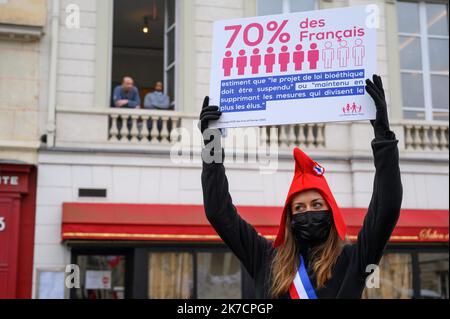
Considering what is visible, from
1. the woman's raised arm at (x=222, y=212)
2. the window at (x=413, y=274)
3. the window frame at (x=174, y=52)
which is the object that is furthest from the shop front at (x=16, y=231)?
the woman's raised arm at (x=222, y=212)

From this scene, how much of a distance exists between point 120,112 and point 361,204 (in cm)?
331

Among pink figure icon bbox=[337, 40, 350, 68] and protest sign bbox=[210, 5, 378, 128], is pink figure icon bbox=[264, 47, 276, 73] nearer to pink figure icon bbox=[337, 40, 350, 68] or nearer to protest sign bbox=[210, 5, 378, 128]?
protest sign bbox=[210, 5, 378, 128]

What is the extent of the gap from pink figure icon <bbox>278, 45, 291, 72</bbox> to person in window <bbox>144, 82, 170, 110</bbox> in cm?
652

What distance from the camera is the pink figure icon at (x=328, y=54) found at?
3239 millimetres

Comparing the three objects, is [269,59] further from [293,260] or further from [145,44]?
[145,44]

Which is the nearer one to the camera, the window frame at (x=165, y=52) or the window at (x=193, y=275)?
the window at (x=193, y=275)

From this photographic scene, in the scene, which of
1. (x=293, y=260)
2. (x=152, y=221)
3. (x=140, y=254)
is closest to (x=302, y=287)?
(x=293, y=260)

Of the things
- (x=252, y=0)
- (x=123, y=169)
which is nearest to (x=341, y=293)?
(x=123, y=169)

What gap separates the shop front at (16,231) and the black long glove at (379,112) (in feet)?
22.1

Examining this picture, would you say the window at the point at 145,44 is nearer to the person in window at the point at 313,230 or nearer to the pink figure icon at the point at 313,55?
the pink figure icon at the point at 313,55

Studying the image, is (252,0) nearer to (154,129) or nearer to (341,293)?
(154,129)

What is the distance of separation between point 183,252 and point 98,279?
119cm

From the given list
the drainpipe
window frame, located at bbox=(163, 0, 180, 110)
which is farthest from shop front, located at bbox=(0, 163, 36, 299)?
window frame, located at bbox=(163, 0, 180, 110)

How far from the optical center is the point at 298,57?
3.32 meters
